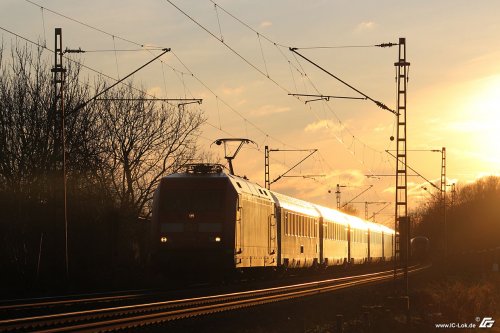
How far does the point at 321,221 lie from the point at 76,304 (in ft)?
92.3

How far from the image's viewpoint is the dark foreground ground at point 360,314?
19.6m

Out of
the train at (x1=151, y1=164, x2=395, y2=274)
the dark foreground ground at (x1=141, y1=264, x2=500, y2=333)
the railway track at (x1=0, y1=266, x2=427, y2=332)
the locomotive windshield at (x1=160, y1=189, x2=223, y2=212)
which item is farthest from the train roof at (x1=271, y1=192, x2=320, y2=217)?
the railway track at (x1=0, y1=266, x2=427, y2=332)

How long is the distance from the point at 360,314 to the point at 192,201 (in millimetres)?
8151

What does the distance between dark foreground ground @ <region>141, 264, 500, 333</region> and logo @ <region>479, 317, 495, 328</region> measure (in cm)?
17

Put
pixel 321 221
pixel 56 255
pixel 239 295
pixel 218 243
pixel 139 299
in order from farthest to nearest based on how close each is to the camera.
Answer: pixel 321 221, pixel 56 255, pixel 218 243, pixel 239 295, pixel 139 299

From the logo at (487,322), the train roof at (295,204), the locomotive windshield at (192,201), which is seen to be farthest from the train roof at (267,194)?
the logo at (487,322)

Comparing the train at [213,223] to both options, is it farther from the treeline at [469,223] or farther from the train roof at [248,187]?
the treeline at [469,223]

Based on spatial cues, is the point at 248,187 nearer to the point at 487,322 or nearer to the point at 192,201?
the point at 192,201

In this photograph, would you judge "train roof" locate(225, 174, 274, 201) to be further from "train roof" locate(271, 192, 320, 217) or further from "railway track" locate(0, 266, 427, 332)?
"railway track" locate(0, 266, 427, 332)

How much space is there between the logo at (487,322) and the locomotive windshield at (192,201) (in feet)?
29.6

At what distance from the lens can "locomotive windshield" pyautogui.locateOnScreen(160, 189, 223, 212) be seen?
30.8 m

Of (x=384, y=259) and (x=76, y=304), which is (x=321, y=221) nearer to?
(x=76, y=304)

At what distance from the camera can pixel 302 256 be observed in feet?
145

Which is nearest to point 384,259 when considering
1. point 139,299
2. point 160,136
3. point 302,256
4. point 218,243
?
point 160,136
